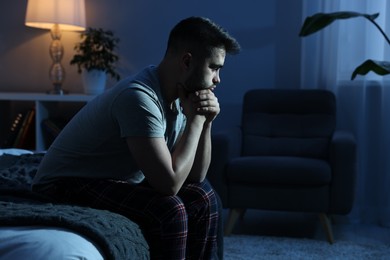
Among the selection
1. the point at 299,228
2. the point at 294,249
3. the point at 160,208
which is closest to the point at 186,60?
the point at 160,208

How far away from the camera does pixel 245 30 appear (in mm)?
3539

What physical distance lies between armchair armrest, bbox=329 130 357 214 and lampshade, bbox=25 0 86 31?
1.80 meters

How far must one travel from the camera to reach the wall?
3506 millimetres

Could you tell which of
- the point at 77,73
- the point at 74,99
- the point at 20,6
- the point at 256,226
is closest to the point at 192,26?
the point at 256,226

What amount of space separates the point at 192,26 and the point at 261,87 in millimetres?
2167

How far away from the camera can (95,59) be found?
133 inches

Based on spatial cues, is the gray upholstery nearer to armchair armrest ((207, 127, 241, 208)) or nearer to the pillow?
armchair armrest ((207, 127, 241, 208))

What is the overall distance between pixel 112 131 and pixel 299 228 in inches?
71.9

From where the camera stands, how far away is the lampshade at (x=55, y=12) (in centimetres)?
324

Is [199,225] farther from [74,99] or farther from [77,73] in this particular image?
[77,73]

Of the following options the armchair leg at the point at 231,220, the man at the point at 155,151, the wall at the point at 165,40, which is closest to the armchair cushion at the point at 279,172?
the armchair leg at the point at 231,220

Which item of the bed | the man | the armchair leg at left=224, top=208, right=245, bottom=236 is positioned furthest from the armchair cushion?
the bed

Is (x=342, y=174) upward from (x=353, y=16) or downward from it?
downward

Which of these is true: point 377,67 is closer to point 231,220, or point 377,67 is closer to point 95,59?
point 231,220
